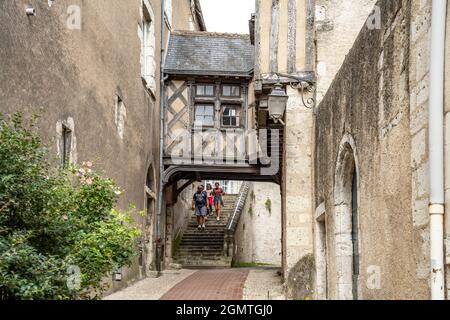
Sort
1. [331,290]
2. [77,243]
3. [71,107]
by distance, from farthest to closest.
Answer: [71,107]
[331,290]
[77,243]

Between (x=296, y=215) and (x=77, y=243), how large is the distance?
4994 mm

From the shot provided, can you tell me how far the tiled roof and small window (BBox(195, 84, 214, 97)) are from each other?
46 centimetres

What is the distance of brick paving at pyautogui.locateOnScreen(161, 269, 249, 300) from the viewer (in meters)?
9.50

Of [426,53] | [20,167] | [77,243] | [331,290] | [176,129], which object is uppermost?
[176,129]

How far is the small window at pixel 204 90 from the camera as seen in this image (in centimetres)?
1574

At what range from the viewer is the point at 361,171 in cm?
539

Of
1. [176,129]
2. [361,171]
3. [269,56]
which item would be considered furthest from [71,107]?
[176,129]

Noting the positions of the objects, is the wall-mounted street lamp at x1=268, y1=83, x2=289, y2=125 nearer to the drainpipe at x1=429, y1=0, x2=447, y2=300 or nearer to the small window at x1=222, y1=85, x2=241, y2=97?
the drainpipe at x1=429, y1=0, x2=447, y2=300

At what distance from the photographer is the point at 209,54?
16.2 metres

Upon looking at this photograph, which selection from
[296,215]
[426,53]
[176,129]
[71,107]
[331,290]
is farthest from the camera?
[176,129]

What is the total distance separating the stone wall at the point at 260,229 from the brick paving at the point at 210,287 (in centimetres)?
598

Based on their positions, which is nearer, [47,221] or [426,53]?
[426,53]
